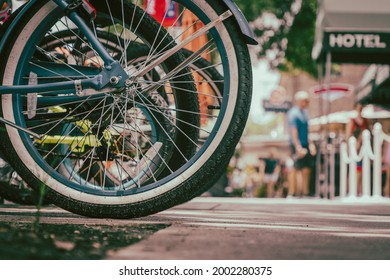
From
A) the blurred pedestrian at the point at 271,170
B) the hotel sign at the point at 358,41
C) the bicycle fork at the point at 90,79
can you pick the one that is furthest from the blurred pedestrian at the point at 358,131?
the bicycle fork at the point at 90,79

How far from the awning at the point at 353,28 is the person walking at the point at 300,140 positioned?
0.98 m

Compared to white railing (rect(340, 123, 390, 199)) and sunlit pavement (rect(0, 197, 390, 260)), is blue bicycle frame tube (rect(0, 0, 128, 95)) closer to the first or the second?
sunlit pavement (rect(0, 197, 390, 260))

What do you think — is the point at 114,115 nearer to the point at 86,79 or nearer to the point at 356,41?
the point at 86,79

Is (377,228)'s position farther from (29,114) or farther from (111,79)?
(29,114)

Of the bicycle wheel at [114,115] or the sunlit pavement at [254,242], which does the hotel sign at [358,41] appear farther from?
the sunlit pavement at [254,242]

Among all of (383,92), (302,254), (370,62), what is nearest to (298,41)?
(383,92)

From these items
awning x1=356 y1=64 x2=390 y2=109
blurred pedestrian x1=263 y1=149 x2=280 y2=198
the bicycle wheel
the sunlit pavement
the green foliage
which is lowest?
blurred pedestrian x1=263 y1=149 x2=280 y2=198

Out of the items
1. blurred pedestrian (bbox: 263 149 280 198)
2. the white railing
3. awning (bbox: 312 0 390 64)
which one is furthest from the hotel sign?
blurred pedestrian (bbox: 263 149 280 198)

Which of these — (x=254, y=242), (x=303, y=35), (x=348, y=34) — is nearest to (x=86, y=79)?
(x=254, y=242)

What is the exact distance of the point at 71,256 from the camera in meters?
2.03

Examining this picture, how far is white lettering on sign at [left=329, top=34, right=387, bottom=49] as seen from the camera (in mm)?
11273

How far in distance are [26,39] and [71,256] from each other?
128 centimetres

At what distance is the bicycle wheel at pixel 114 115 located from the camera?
9.53ft

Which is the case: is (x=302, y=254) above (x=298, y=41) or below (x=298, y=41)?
below
